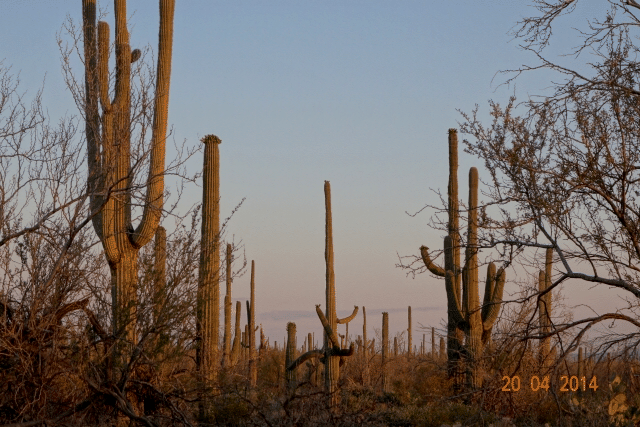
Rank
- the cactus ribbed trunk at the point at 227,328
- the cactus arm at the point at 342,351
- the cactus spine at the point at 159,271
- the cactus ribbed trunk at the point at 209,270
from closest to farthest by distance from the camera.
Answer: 1. the cactus spine at the point at 159,271
2. the cactus ribbed trunk at the point at 209,270
3. the cactus ribbed trunk at the point at 227,328
4. the cactus arm at the point at 342,351

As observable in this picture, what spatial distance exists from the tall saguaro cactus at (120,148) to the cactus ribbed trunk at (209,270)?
141cm

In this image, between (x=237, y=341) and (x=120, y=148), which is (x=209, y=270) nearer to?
(x=120, y=148)

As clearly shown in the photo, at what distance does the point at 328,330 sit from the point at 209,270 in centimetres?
581

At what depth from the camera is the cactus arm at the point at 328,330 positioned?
17.9m

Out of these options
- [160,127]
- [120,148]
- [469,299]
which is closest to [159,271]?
[160,127]

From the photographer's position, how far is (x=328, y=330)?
59.4ft

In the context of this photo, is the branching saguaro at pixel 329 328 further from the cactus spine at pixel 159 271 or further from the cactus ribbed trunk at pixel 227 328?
the cactus spine at pixel 159 271

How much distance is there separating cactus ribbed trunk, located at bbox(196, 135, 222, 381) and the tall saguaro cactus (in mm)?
1406

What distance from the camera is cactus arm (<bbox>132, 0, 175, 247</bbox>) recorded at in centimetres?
1117
